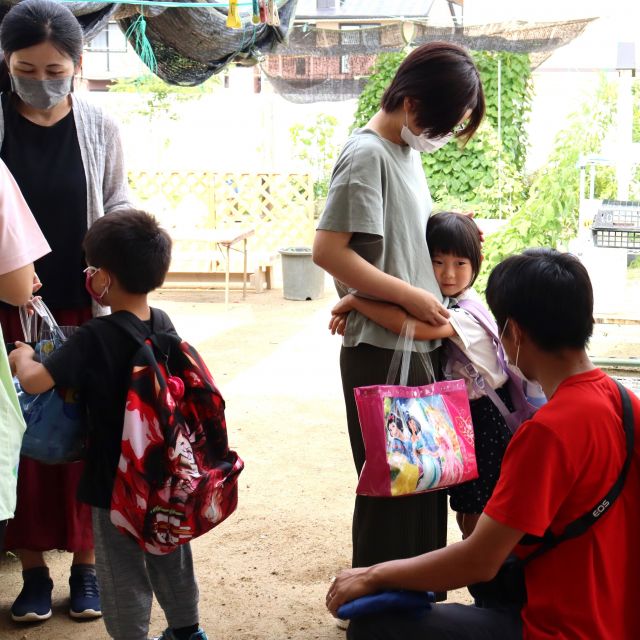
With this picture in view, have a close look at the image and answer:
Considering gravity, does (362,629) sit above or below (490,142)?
below

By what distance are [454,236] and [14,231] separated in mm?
1104

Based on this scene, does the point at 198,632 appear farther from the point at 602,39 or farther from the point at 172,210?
the point at 602,39

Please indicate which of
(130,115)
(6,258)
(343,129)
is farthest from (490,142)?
(6,258)

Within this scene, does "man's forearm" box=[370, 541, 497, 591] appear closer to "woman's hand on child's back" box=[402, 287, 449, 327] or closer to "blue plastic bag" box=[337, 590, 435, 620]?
"blue plastic bag" box=[337, 590, 435, 620]

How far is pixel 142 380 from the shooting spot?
89.1 inches

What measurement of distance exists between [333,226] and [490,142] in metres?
7.67

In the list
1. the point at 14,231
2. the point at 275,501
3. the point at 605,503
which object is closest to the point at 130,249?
the point at 14,231

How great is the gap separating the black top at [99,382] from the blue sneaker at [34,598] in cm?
64

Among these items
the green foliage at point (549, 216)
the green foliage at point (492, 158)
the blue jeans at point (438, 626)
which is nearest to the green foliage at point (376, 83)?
the green foliage at point (492, 158)

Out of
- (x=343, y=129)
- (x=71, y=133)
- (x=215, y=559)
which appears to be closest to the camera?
(x=71, y=133)

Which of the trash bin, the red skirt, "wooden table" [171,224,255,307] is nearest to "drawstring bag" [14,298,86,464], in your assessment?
the red skirt

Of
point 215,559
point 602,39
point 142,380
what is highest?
point 602,39

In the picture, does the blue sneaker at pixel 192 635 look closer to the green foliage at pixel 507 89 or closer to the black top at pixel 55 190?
the black top at pixel 55 190

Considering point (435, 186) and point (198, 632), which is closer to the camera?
point (198, 632)
